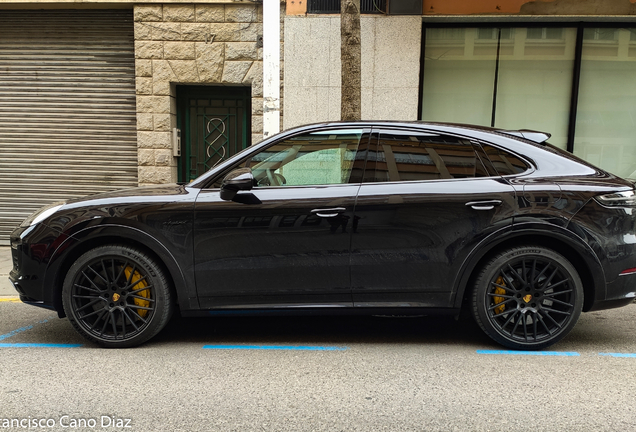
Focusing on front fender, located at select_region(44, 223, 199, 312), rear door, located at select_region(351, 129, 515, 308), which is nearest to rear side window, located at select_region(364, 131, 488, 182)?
rear door, located at select_region(351, 129, 515, 308)

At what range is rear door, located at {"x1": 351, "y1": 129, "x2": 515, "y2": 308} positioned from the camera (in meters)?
3.76

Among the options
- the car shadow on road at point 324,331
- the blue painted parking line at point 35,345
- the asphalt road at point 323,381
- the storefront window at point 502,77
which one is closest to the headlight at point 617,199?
the asphalt road at point 323,381

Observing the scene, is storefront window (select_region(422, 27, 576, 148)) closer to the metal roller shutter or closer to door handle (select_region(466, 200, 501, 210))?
the metal roller shutter

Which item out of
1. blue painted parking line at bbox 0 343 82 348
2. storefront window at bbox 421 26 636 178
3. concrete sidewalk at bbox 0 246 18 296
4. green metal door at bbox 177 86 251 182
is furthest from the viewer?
green metal door at bbox 177 86 251 182

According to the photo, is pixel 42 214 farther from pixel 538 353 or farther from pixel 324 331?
pixel 538 353

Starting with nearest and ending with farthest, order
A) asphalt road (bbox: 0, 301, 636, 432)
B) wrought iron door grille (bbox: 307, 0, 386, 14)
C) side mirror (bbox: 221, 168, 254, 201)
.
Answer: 1. asphalt road (bbox: 0, 301, 636, 432)
2. side mirror (bbox: 221, 168, 254, 201)
3. wrought iron door grille (bbox: 307, 0, 386, 14)

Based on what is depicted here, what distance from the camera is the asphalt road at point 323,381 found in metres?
2.80

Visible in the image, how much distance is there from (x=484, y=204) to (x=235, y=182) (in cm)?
189

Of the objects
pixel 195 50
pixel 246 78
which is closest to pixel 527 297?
pixel 246 78

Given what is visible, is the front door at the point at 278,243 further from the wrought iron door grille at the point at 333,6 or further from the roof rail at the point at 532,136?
the wrought iron door grille at the point at 333,6

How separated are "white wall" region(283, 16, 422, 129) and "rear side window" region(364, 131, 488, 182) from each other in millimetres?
5347

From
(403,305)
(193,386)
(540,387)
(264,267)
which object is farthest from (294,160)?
(540,387)

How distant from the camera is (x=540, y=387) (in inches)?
127

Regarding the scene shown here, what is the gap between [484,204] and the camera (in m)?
3.75
